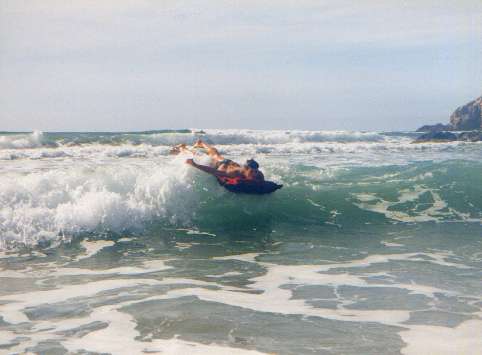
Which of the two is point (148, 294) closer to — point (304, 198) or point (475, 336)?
point (475, 336)

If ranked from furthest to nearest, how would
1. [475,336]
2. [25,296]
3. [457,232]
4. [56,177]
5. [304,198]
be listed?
[304,198], [56,177], [457,232], [25,296], [475,336]

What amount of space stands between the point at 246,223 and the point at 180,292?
235 inches

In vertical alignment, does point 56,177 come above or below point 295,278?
above

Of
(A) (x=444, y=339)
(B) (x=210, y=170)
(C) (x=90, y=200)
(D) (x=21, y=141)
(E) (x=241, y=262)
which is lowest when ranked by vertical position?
(E) (x=241, y=262)

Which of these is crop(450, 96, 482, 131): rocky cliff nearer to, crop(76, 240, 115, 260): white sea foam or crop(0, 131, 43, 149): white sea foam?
crop(0, 131, 43, 149): white sea foam

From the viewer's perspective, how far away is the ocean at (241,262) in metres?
5.72

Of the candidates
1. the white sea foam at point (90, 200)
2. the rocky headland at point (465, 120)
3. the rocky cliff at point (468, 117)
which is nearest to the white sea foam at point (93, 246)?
the white sea foam at point (90, 200)

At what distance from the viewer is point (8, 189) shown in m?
12.6

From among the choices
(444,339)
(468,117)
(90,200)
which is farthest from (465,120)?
(444,339)

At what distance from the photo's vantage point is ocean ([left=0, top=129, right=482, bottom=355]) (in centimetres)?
572

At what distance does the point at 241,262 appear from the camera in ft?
31.7

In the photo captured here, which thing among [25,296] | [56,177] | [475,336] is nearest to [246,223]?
[56,177]

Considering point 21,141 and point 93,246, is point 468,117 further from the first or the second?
point 93,246

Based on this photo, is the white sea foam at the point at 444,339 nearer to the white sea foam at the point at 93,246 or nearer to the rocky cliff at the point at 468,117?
the white sea foam at the point at 93,246
